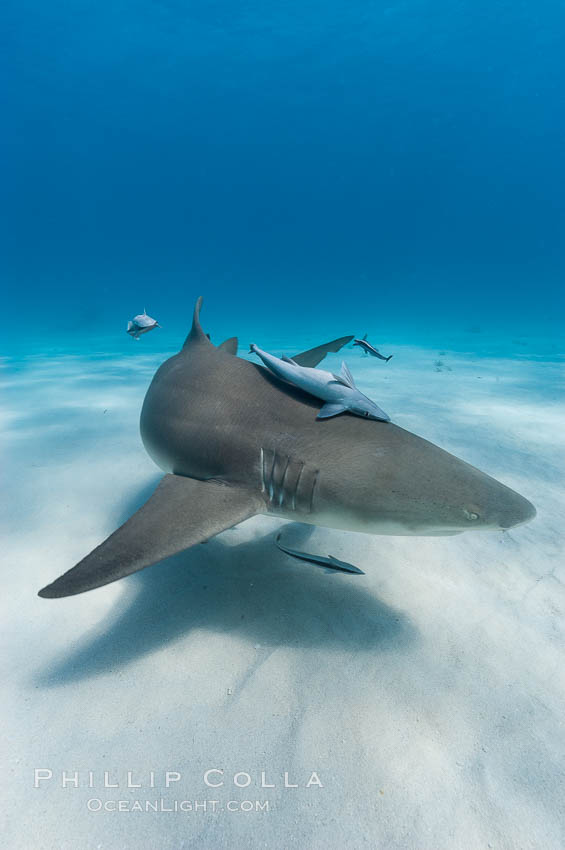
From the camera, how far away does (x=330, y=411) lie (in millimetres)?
2379

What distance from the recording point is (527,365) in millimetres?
13891

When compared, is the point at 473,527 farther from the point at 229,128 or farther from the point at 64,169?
the point at 64,169

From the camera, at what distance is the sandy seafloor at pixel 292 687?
146 centimetres

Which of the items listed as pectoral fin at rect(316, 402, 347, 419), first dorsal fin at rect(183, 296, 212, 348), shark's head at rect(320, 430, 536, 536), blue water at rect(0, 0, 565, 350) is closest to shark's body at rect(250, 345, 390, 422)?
pectoral fin at rect(316, 402, 347, 419)

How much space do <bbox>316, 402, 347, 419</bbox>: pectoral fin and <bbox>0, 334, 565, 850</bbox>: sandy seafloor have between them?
1.27m

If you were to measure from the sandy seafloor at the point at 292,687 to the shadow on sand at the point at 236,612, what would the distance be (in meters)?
0.01

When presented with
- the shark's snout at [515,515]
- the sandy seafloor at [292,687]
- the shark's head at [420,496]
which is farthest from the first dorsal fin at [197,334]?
the shark's snout at [515,515]

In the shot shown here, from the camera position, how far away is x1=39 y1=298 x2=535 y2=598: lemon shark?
6.30 feet

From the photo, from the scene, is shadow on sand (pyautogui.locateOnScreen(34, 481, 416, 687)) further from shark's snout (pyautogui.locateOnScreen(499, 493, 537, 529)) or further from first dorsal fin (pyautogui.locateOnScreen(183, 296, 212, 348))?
first dorsal fin (pyautogui.locateOnScreen(183, 296, 212, 348))

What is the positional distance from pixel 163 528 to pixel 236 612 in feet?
3.05

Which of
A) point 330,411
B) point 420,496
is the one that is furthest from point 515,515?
point 330,411

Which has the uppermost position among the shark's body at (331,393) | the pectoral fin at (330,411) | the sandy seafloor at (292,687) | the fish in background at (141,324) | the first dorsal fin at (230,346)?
the fish in background at (141,324)

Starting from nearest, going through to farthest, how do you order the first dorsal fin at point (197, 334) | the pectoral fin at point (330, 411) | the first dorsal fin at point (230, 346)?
the pectoral fin at point (330, 411) < the first dorsal fin at point (197, 334) < the first dorsal fin at point (230, 346)

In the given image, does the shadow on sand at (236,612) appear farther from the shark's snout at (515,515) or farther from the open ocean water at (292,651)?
the shark's snout at (515,515)
